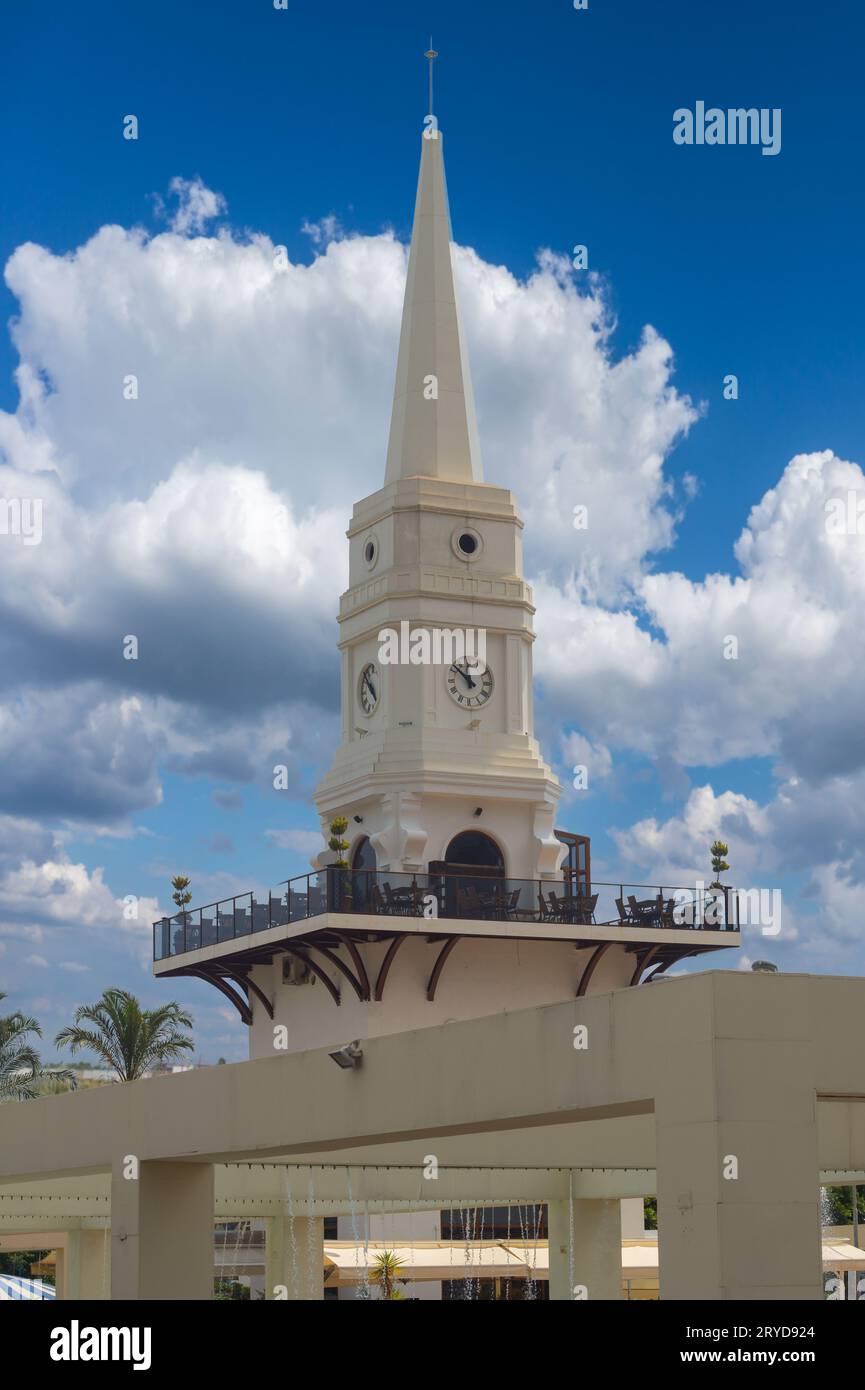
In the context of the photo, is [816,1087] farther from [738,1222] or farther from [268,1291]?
[268,1291]

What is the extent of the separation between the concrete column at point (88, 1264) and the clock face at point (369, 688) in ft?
45.9

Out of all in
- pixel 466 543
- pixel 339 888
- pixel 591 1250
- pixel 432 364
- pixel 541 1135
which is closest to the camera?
pixel 541 1135

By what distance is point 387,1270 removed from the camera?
162 feet

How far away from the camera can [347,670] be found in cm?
5222

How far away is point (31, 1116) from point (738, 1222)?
18.8 m

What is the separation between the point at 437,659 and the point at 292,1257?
14.5m

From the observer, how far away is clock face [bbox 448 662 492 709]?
50.2 metres

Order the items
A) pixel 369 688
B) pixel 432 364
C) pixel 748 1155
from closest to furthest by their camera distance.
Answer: pixel 748 1155 < pixel 369 688 < pixel 432 364

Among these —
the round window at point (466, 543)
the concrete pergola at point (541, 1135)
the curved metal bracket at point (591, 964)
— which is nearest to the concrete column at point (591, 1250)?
the concrete pergola at point (541, 1135)

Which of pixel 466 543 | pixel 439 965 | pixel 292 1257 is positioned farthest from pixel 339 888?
pixel 466 543

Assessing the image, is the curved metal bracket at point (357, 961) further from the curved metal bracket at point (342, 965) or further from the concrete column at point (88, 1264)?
the concrete column at point (88, 1264)

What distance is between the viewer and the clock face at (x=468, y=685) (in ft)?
165

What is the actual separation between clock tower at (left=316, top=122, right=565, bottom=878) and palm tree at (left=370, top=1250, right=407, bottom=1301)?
9.98 m

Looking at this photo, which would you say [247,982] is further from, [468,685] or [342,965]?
[468,685]
